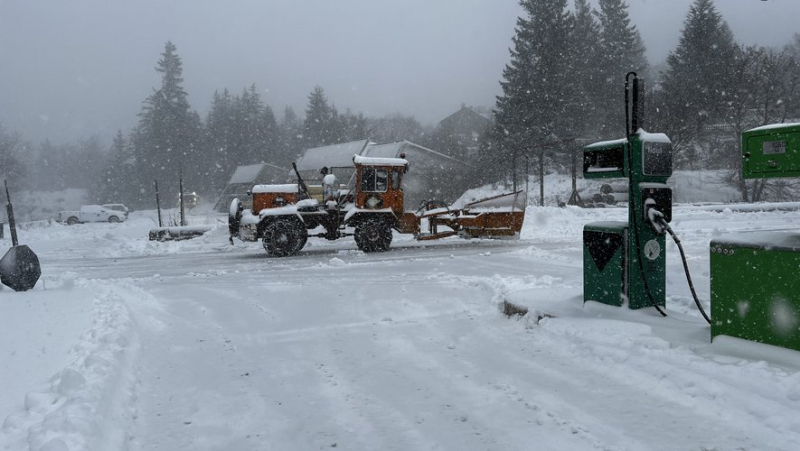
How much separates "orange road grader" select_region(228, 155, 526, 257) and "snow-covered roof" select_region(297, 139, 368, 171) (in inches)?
1230

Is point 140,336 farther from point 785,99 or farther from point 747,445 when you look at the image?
point 785,99

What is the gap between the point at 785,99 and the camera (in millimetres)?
35250

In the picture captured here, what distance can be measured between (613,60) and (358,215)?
4317cm

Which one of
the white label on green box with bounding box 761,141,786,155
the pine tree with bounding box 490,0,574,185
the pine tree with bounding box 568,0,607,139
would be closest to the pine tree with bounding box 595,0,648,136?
the pine tree with bounding box 568,0,607,139

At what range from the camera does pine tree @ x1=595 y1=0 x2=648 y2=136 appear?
46125 mm

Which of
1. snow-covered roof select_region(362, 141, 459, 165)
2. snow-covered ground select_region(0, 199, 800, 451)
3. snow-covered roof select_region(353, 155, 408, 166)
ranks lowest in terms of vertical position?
snow-covered ground select_region(0, 199, 800, 451)

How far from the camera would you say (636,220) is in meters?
5.49

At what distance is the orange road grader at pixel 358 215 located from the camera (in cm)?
1510

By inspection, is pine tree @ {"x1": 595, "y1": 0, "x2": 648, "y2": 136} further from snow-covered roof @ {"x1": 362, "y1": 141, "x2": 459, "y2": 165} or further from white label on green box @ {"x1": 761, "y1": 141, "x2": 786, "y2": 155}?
white label on green box @ {"x1": 761, "y1": 141, "x2": 786, "y2": 155}

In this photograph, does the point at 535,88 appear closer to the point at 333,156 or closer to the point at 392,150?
the point at 392,150

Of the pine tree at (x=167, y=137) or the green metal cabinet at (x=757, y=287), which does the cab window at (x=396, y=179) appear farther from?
the pine tree at (x=167, y=137)

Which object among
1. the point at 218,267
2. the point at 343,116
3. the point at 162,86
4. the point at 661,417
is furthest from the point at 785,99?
the point at 162,86

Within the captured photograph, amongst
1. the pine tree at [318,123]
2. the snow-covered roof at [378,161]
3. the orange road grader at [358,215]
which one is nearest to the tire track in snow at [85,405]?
the orange road grader at [358,215]

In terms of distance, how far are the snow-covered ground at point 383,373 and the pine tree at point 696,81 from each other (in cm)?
3179
